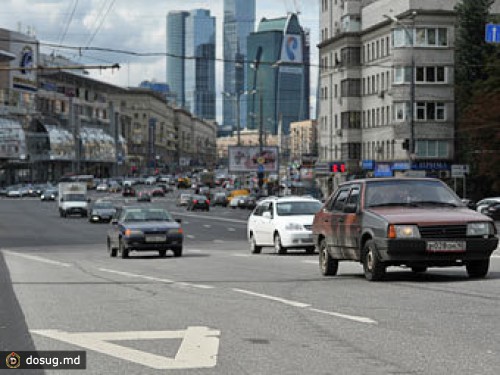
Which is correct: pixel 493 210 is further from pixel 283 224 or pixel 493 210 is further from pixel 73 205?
pixel 283 224

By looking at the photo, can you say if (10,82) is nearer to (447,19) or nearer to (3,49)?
(3,49)

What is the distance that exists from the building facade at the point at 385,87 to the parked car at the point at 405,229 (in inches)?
2411

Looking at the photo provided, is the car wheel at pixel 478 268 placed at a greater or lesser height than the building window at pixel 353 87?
lesser

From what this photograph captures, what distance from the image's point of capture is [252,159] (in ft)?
360

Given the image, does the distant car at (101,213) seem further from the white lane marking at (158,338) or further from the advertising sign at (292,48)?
the advertising sign at (292,48)

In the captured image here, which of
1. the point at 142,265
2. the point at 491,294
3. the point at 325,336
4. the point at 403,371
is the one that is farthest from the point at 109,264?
the point at 403,371

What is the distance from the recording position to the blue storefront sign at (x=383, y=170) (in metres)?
88.9

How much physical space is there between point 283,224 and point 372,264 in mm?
13501

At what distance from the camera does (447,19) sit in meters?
86.6

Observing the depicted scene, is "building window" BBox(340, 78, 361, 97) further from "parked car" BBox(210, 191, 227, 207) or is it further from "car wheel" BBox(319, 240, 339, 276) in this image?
"car wheel" BBox(319, 240, 339, 276)

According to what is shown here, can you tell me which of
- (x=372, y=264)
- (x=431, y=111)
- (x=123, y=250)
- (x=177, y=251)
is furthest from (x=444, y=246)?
(x=431, y=111)

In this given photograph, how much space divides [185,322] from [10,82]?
14707 centimetres

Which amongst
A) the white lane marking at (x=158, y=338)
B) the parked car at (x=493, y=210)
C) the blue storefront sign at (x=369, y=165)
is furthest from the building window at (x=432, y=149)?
the white lane marking at (x=158, y=338)

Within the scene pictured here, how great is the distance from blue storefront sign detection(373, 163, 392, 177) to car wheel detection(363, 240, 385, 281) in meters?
71.8
